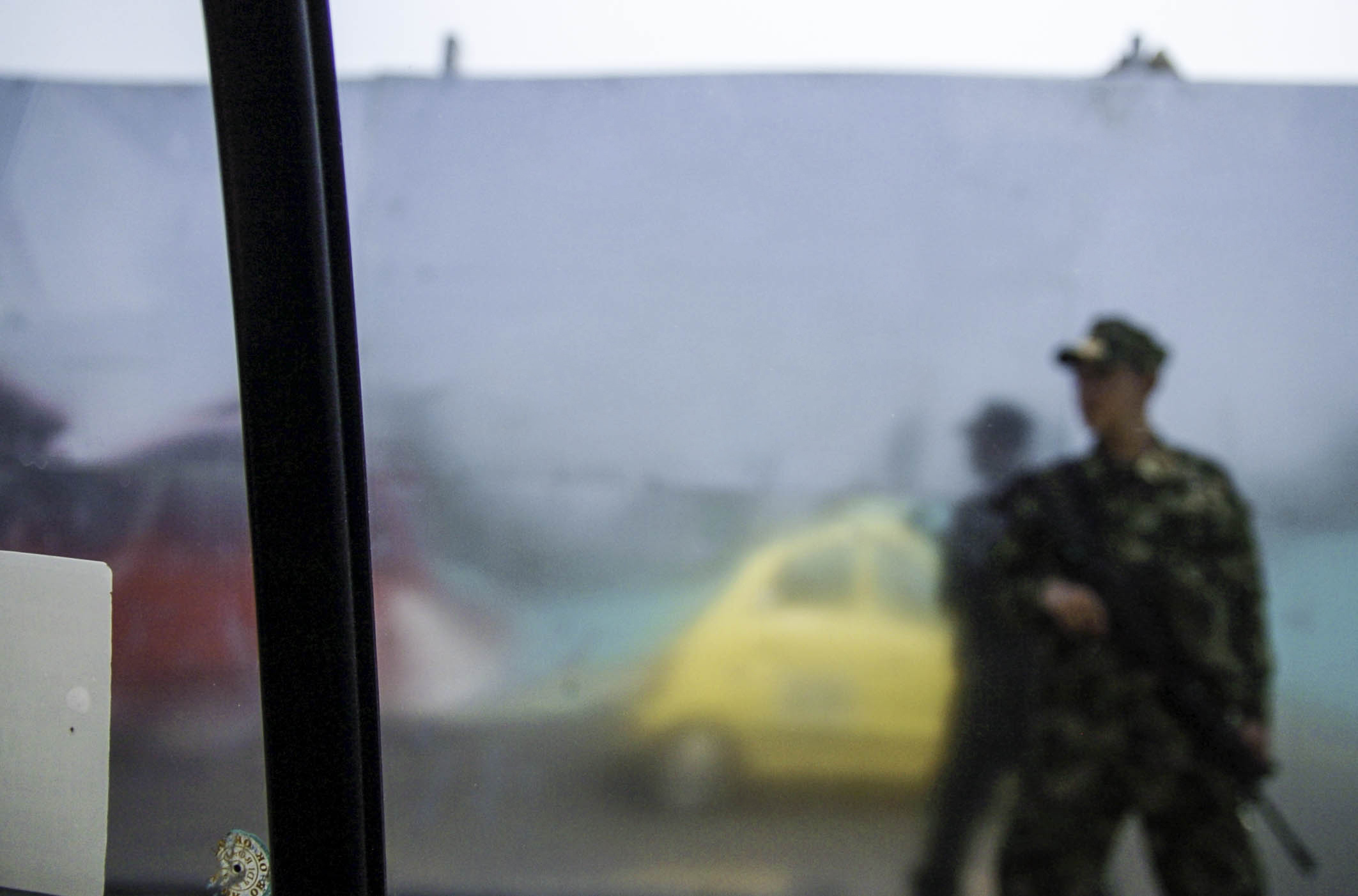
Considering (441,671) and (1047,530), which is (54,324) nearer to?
(441,671)

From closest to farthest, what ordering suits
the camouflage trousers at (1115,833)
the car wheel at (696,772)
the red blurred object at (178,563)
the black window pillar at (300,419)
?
the black window pillar at (300,419)
the camouflage trousers at (1115,833)
the car wheel at (696,772)
the red blurred object at (178,563)

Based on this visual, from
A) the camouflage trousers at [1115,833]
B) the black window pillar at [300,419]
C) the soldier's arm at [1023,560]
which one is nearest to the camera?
the black window pillar at [300,419]

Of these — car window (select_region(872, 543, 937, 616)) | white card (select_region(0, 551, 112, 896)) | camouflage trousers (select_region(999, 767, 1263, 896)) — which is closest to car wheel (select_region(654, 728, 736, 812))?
car window (select_region(872, 543, 937, 616))

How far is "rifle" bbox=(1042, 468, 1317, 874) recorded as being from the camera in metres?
1.83

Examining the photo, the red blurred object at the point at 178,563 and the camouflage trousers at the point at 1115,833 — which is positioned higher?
the red blurred object at the point at 178,563

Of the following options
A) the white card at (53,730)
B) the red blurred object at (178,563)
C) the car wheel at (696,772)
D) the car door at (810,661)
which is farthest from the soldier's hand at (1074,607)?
the white card at (53,730)

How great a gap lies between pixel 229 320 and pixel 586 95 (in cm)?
103

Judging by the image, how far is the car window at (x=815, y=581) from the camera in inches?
79.0

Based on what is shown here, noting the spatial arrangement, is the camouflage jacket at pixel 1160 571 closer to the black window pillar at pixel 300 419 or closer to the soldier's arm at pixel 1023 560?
the soldier's arm at pixel 1023 560

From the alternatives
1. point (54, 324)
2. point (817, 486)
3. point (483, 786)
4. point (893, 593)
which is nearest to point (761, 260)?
point (817, 486)

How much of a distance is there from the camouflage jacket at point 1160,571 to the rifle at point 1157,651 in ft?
0.04

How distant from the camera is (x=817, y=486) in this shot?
2004 mm

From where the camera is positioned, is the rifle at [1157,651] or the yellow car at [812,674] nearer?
the rifle at [1157,651]

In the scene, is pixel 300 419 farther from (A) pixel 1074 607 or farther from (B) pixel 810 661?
(A) pixel 1074 607
